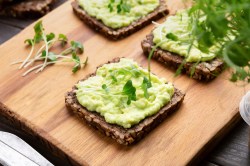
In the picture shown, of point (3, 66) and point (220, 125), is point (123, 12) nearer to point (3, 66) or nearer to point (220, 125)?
point (3, 66)

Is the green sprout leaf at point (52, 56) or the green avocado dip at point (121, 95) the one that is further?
the green sprout leaf at point (52, 56)

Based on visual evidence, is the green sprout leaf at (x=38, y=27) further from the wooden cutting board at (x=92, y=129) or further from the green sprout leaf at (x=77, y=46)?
the green sprout leaf at (x=77, y=46)

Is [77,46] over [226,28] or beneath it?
beneath

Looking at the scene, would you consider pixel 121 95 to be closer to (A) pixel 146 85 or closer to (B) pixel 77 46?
(A) pixel 146 85

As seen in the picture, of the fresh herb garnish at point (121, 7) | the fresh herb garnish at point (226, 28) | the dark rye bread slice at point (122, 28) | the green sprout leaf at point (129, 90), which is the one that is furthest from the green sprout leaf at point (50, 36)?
the fresh herb garnish at point (226, 28)

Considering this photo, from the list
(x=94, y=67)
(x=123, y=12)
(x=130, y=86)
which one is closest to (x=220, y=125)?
(x=130, y=86)

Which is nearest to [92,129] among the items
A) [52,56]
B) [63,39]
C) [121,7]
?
[52,56]

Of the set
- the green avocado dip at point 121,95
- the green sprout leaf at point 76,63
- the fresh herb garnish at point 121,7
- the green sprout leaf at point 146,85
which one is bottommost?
the green sprout leaf at point 76,63
